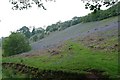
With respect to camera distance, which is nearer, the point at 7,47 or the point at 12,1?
the point at 12,1

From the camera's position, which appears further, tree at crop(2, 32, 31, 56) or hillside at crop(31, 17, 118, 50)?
tree at crop(2, 32, 31, 56)

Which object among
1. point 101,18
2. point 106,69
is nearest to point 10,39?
point 101,18

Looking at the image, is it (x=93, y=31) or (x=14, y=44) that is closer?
(x=93, y=31)

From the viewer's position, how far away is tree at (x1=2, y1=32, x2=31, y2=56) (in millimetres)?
54653

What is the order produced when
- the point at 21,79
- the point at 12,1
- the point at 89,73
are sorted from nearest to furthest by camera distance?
1. the point at 12,1
2. the point at 89,73
3. the point at 21,79

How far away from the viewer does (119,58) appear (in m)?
26.3

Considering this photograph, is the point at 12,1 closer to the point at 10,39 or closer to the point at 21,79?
the point at 21,79

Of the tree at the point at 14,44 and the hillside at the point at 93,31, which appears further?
the tree at the point at 14,44

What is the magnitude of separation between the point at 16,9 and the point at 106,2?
4.82 metres

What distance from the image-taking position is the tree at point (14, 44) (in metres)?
54.7

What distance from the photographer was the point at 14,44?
180ft

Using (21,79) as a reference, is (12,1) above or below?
above

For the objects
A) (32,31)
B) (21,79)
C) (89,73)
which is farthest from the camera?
(32,31)

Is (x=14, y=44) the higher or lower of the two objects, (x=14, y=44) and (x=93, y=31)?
the lower
